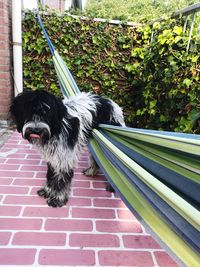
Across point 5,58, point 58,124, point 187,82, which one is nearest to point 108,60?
point 5,58

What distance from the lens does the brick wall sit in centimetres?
330

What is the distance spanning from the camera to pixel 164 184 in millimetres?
1074

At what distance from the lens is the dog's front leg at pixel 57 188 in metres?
1.98

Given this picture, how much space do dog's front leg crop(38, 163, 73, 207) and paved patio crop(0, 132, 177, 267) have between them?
0.06 m

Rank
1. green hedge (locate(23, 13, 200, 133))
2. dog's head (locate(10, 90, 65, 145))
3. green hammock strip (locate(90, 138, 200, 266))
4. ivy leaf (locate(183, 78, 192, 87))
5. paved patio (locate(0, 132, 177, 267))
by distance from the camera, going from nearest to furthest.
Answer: green hammock strip (locate(90, 138, 200, 266)), paved patio (locate(0, 132, 177, 267)), dog's head (locate(10, 90, 65, 145)), ivy leaf (locate(183, 78, 192, 87)), green hedge (locate(23, 13, 200, 133))

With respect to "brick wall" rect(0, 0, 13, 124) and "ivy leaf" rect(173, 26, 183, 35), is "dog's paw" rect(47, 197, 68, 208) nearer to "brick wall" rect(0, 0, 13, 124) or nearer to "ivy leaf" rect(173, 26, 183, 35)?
"brick wall" rect(0, 0, 13, 124)

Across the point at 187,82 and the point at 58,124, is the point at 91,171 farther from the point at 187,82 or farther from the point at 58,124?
the point at 187,82

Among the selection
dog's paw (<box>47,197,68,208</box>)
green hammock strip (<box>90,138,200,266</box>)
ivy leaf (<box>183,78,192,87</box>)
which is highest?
ivy leaf (<box>183,78,192,87</box>)

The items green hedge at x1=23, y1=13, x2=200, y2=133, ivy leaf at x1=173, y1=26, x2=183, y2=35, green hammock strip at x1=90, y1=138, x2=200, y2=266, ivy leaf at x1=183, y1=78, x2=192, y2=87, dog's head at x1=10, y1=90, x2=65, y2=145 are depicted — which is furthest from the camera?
green hedge at x1=23, y1=13, x2=200, y2=133

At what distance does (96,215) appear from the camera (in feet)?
6.27

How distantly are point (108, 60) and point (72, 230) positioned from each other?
303 centimetres

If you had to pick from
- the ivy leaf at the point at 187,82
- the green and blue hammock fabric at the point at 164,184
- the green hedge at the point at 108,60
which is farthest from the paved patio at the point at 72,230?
the green hedge at the point at 108,60

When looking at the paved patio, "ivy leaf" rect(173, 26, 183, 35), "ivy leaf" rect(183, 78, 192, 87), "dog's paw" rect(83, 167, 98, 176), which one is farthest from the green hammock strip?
"ivy leaf" rect(173, 26, 183, 35)

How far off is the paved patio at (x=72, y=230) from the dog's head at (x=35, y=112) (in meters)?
0.60
